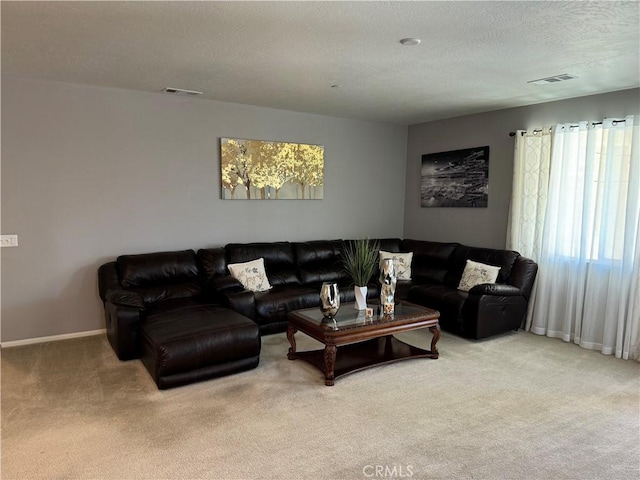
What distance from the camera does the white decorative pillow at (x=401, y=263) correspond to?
573cm

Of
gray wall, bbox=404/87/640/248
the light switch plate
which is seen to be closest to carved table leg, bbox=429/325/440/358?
gray wall, bbox=404/87/640/248

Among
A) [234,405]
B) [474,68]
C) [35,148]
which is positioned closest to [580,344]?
[474,68]

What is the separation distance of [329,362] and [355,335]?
311 mm

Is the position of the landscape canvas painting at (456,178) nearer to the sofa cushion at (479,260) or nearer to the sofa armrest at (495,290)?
the sofa cushion at (479,260)

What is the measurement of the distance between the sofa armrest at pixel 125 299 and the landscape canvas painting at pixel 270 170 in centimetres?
187

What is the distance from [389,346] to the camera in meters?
4.14

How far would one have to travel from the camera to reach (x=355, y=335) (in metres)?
3.51

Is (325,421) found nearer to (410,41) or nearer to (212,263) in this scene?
(212,263)

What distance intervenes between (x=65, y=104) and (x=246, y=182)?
208cm

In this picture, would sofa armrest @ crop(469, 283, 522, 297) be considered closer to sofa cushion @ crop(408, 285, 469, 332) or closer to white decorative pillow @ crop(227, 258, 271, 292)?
sofa cushion @ crop(408, 285, 469, 332)

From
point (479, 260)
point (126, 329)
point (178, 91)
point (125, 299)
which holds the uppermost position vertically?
point (178, 91)

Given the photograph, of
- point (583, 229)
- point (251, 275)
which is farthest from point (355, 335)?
point (583, 229)

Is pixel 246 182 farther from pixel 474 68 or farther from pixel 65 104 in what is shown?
pixel 474 68

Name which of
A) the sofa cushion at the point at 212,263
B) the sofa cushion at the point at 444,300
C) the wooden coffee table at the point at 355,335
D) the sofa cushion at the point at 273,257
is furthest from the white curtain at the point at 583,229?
the sofa cushion at the point at 212,263
